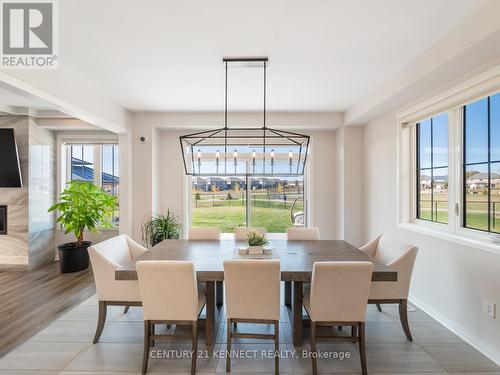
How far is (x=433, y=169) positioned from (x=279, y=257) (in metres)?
2.11

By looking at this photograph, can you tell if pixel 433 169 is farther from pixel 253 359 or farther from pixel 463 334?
pixel 253 359

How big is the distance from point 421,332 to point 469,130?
1992mm

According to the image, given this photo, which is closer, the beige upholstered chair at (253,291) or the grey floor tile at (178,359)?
the beige upholstered chair at (253,291)

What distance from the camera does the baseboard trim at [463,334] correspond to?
2203mm

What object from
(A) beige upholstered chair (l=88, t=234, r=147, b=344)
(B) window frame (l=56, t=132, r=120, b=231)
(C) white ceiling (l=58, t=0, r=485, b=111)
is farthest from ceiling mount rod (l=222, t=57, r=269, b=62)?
(B) window frame (l=56, t=132, r=120, b=231)

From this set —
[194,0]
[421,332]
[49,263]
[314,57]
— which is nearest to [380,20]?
[314,57]

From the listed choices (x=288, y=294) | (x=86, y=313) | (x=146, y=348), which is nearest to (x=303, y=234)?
(x=288, y=294)

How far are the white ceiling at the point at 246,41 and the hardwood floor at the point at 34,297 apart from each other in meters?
2.66

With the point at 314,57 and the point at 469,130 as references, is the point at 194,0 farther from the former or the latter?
the point at 469,130

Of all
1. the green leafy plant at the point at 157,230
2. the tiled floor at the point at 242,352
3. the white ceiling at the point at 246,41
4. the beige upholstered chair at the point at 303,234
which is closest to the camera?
the white ceiling at the point at 246,41

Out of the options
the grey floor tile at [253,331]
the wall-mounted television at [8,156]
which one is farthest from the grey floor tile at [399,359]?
the wall-mounted television at [8,156]

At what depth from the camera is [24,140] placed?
443 centimetres

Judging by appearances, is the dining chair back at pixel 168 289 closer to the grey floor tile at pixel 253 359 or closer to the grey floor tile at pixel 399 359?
the grey floor tile at pixel 253 359

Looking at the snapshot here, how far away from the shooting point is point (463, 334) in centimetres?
249
